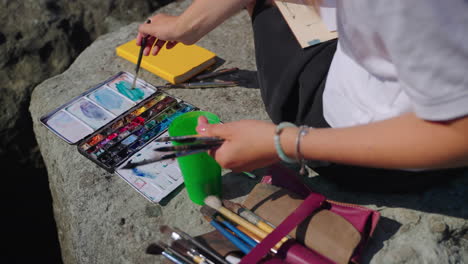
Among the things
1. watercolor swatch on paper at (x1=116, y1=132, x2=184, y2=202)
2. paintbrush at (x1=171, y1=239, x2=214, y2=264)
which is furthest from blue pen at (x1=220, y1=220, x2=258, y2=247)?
watercolor swatch on paper at (x1=116, y1=132, x2=184, y2=202)

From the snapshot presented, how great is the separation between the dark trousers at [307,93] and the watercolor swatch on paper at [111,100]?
→ 1.96ft

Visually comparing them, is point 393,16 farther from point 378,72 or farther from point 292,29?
point 292,29

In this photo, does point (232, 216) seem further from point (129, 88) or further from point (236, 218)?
point (129, 88)

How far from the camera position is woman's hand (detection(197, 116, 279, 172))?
1039 mm

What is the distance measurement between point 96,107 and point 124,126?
0.19 metres

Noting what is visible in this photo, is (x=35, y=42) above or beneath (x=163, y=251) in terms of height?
beneath

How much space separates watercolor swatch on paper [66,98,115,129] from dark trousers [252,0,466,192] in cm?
63

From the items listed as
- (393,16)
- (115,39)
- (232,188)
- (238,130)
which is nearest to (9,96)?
(115,39)

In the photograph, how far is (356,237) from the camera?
1.12 meters

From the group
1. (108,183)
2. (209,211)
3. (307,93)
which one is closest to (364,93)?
(307,93)

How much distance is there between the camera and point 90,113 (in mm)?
1752

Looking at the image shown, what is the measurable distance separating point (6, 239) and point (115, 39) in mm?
1116

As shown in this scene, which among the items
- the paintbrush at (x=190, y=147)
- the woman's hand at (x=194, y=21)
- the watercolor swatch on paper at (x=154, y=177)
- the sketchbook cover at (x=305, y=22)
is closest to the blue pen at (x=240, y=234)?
the paintbrush at (x=190, y=147)

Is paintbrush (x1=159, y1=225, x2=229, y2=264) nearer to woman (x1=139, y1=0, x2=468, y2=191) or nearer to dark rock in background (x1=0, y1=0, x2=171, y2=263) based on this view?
woman (x1=139, y1=0, x2=468, y2=191)
